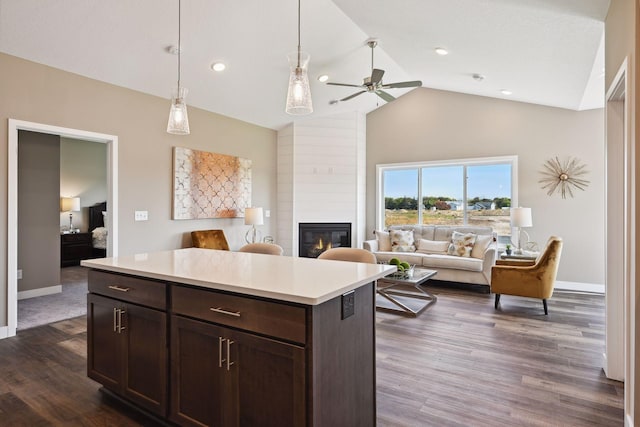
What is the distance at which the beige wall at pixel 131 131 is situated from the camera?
3.57m

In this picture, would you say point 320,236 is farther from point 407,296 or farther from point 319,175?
point 407,296

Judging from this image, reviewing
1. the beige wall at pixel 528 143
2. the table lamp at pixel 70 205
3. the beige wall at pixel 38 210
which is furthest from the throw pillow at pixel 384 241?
the table lamp at pixel 70 205

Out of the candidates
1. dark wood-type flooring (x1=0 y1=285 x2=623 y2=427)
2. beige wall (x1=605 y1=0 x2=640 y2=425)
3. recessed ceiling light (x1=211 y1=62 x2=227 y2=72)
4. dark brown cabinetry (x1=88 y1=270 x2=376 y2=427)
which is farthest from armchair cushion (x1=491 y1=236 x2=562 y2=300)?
recessed ceiling light (x1=211 y1=62 x2=227 y2=72)

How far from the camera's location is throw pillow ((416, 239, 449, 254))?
6.07 m

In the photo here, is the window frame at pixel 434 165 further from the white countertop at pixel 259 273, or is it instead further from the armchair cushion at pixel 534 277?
the white countertop at pixel 259 273

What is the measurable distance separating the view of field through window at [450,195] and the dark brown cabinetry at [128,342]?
569cm

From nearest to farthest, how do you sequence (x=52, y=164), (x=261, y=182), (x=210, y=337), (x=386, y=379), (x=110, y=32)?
(x=210, y=337) < (x=386, y=379) < (x=110, y=32) < (x=52, y=164) < (x=261, y=182)

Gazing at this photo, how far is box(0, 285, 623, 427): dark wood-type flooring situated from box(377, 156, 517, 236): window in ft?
7.91

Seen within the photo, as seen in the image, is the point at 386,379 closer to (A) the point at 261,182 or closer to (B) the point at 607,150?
(B) the point at 607,150

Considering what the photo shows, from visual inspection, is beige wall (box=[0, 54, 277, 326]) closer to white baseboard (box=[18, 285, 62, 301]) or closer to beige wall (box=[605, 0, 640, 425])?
white baseboard (box=[18, 285, 62, 301])

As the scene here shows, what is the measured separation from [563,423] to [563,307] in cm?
291

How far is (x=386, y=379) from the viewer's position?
8.64 feet

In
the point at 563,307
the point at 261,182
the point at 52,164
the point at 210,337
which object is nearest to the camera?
the point at 210,337

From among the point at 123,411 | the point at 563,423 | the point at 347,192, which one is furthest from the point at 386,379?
the point at 347,192
